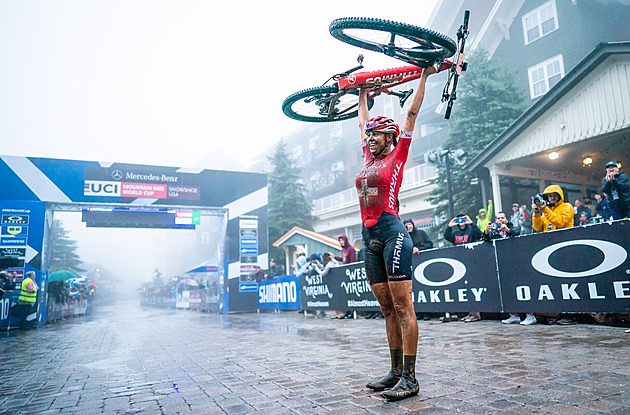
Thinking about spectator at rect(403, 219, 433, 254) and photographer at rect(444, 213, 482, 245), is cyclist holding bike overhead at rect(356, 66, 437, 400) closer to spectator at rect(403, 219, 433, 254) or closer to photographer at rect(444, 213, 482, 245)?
photographer at rect(444, 213, 482, 245)

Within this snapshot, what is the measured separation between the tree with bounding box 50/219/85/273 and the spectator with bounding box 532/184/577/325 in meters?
39.8

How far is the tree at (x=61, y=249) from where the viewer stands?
3746 cm

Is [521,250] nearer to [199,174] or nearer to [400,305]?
[400,305]

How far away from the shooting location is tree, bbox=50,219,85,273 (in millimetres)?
37459

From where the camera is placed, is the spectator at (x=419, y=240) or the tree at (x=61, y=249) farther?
the tree at (x=61, y=249)

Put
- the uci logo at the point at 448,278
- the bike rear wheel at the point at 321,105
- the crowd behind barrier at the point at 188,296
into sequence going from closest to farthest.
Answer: the bike rear wheel at the point at 321,105, the uci logo at the point at 448,278, the crowd behind barrier at the point at 188,296

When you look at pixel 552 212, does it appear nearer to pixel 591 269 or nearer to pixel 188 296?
pixel 591 269

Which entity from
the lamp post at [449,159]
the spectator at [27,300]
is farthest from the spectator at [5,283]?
the lamp post at [449,159]

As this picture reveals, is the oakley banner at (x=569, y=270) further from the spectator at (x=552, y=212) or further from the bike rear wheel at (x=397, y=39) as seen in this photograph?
the bike rear wheel at (x=397, y=39)

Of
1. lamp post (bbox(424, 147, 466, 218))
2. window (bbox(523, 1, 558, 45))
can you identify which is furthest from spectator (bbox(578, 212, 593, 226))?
window (bbox(523, 1, 558, 45))

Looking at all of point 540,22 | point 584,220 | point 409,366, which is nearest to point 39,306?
point 409,366

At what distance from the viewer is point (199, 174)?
18.9 metres

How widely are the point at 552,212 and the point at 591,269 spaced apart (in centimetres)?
152

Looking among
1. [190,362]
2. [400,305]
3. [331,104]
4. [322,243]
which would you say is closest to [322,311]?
[322,243]
